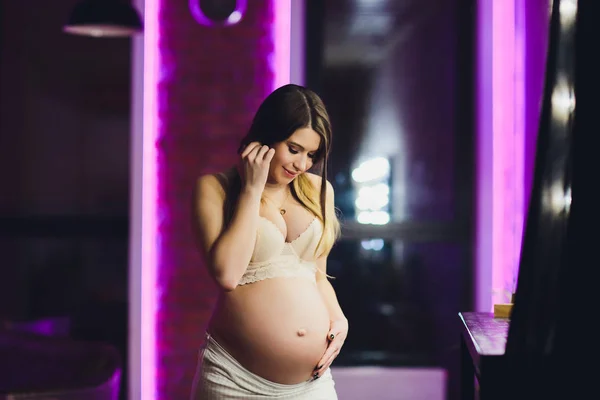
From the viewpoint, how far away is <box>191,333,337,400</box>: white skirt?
211 cm

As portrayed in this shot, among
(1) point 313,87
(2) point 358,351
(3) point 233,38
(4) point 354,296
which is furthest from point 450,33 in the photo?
(2) point 358,351

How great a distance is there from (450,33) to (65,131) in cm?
235

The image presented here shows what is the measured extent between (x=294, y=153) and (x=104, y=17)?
184cm

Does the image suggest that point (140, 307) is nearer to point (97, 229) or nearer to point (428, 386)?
point (97, 229)

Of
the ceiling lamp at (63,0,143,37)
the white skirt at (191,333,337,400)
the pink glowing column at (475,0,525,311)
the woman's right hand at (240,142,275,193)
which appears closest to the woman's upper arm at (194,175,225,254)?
the woman's right hand at (240,142,275,193)

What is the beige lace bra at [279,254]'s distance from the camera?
215cm

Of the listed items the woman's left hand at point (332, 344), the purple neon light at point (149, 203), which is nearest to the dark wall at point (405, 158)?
the purple neon light at point (149, 203)

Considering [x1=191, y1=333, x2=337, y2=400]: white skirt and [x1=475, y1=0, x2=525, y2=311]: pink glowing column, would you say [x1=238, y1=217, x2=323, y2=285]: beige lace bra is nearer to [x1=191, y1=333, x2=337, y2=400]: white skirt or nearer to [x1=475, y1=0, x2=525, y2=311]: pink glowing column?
[x1=191, y1=333, x2=337, y2=400]: white skirt

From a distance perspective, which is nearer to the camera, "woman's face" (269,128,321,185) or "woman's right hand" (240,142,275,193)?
"woman's right hand" (240,142,275,193)

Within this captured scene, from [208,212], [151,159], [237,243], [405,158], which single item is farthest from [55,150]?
[237,243]

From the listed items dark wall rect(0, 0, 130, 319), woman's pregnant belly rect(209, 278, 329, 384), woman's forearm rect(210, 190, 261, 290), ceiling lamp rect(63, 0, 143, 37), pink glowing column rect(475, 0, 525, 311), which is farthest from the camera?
dark wall rect(0, 0, 130, 319)

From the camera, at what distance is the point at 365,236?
13.8ft

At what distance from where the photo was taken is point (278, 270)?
2180mm

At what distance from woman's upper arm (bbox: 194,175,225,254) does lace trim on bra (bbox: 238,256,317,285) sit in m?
0.16
